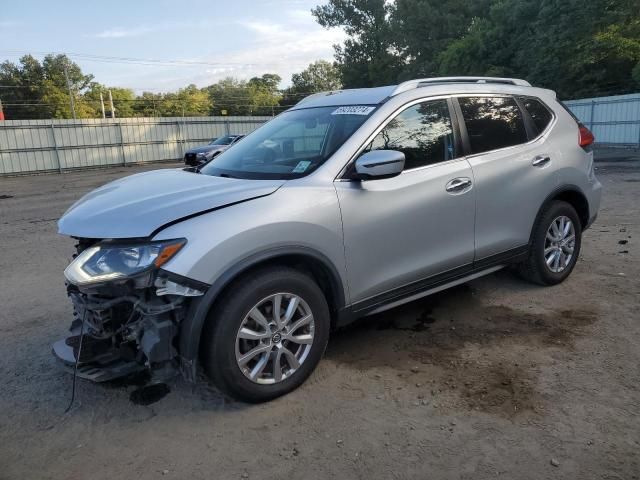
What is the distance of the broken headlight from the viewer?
2.67 m

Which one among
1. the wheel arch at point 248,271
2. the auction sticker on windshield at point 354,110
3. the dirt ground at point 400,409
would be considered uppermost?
the auction sticker on windshield at point 354,110

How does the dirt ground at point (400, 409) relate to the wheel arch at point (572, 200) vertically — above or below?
below

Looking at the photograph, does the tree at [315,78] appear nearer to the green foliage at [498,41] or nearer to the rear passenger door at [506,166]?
the green foliage at [498,41]

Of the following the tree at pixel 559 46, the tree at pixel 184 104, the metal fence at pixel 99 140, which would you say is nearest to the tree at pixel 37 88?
the tree at pixel 184 104

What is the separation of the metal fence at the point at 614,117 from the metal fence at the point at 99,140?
15995 millimetres

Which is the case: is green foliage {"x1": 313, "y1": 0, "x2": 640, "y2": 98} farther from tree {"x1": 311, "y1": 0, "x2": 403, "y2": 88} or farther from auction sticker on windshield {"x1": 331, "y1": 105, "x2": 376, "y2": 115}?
auction sticker on windshield {"x1": 331, "y1": 105, "x2": 376, "y2": 115}

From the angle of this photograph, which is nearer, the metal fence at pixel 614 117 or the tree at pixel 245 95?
the metal fence at pixel 614 117

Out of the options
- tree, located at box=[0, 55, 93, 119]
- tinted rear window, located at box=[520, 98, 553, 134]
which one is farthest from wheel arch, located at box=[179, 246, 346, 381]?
tree, located at box=[0, 55, 93, 119]

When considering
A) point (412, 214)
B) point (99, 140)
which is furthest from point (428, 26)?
point (412, 214)

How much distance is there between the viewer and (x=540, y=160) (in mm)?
4359

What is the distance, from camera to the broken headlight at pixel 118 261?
105 inches

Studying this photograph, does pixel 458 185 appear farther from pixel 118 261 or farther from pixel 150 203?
pixel 118 261

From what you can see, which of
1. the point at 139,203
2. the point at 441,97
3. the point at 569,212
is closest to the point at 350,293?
the point at 139,203

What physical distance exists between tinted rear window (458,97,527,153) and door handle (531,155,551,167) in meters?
0.19
